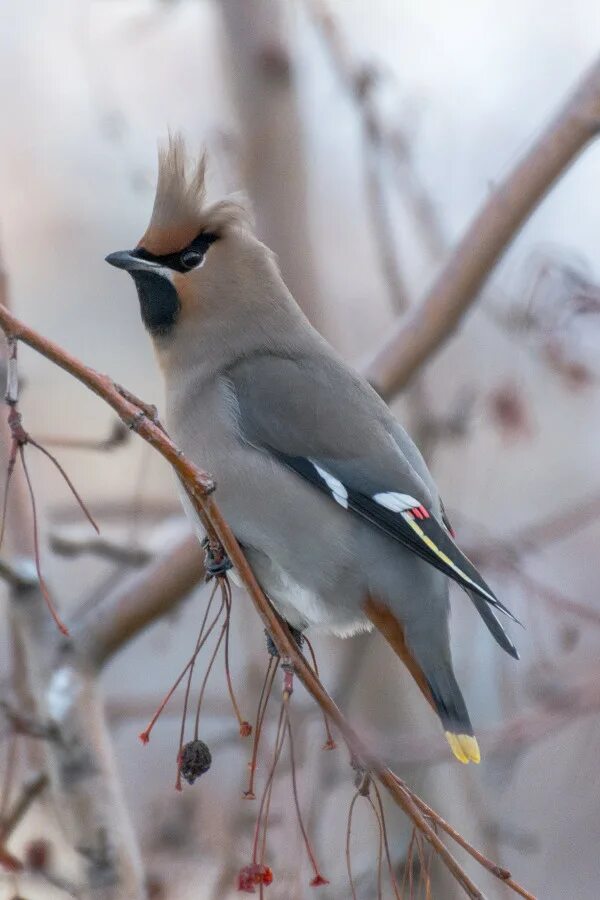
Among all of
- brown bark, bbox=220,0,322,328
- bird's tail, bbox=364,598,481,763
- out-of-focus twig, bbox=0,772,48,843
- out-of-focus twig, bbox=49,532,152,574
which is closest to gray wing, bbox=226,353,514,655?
bird's tail, bbox=364,598,481,763

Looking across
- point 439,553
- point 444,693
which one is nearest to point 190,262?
point 439,553

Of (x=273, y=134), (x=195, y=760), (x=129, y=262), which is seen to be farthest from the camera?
(x=273, y=134)

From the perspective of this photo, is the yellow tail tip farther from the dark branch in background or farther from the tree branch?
the tree branch

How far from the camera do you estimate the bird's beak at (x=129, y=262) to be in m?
2.78

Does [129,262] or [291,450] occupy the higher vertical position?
[129,262]

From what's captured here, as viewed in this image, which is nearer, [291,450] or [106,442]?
[106,442]

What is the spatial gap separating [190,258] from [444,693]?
1163 millimetres

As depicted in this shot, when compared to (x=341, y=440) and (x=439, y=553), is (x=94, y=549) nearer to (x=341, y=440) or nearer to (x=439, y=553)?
(x=341, y=440)

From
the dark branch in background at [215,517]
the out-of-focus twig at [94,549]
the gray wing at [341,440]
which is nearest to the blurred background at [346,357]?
the out-of-focus twig at [94,549]

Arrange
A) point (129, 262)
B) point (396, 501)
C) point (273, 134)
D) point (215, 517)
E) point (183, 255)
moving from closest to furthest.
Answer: point (215, 517), point (396, 501), point (129, 262), point (183, 255), point (273, 134)

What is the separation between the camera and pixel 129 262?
2828mm

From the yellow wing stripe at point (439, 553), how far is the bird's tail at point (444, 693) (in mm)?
191

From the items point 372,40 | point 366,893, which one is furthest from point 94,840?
point 372,40

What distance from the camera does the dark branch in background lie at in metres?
1.75
